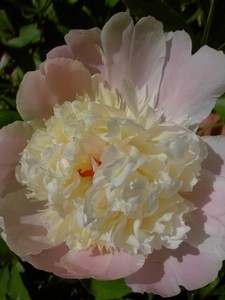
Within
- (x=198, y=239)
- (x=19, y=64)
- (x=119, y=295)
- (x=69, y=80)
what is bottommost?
(x=119, y=295)

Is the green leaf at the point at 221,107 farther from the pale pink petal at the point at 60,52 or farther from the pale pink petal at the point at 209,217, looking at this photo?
the pale pink petal at the point at 60,52

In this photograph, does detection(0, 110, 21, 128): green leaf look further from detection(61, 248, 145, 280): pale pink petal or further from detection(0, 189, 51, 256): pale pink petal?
detection(61, 248, 145, 280): pale pink petal

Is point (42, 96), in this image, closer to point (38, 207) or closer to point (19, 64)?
point (38, 207)

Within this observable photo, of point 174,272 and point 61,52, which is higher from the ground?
point 61,52

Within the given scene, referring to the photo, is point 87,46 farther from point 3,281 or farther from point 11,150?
point 3,281

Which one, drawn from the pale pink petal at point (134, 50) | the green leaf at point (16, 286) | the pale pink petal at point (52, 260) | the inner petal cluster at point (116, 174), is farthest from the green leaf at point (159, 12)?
the green leaf at point (16, 286)

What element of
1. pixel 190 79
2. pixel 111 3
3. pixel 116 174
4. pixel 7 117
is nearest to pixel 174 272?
pixel 116 174

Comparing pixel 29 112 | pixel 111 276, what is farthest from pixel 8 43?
pixel 111 276
